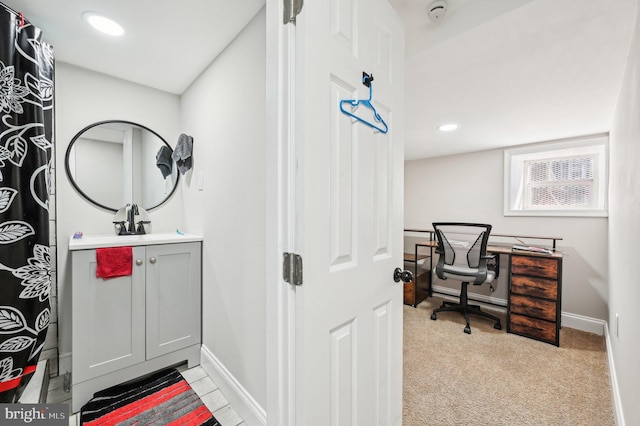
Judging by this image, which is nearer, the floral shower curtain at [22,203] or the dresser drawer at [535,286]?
the floral shower curtain at [22,203]

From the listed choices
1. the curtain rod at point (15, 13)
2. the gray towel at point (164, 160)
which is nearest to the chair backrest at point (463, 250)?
the gray towel at point (164, 160)

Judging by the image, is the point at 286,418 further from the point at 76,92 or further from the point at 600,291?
the point at 600,291

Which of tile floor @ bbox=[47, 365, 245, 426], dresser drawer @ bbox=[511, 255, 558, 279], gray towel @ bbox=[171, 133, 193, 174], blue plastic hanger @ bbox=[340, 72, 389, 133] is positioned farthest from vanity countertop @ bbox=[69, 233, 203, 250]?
dresser drawer @ bbox=[511, 255, 558, 279]

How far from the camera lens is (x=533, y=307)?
2518 mm

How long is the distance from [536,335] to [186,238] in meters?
3.26

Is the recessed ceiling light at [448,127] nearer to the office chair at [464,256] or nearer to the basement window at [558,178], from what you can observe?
the office chair at [464,256]

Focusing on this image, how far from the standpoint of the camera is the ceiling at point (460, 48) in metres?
1.16

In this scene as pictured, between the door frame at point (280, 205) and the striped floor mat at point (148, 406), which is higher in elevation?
the door frame at point (280, 205)

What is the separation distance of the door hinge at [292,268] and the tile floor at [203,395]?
1.22 metres

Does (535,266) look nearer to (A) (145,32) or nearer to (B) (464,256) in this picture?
(B) (464,256)

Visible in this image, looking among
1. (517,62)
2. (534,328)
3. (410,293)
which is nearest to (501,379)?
(534,328)

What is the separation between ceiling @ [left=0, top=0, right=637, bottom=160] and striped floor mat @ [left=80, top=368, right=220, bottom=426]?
2174 millimetres

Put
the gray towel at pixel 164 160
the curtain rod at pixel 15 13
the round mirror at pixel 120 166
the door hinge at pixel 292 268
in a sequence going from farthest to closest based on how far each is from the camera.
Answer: the gray towel at pixel 164 160, the round mirror at pixel 120 166, the curtain rod at pixel 15 13, the door hinge at pixel 292 268

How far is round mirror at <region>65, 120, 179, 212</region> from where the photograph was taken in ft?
6.39
